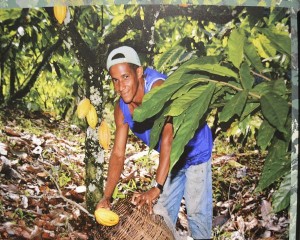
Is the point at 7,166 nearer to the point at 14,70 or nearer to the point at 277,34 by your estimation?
the point at 14,70

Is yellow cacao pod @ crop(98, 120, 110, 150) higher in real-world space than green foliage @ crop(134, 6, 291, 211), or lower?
lower

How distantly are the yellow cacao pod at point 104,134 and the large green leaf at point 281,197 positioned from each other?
948 mm

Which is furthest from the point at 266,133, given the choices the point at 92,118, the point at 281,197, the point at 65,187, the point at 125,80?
the point at 65,187

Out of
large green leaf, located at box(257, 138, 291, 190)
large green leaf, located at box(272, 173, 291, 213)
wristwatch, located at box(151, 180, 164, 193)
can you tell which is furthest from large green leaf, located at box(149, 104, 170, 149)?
large green leaf, located at box(272, 173, 291, 213)

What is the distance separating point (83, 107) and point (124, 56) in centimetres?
36

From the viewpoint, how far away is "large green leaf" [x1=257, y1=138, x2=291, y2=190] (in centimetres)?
172

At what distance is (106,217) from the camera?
6.14 ft

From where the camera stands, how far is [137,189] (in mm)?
1872

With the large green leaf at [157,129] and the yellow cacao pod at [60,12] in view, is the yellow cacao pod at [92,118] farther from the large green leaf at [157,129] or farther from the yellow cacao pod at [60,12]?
the yellow cacao pod at [60,12]

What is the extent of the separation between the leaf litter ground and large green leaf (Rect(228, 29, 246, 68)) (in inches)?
23.6

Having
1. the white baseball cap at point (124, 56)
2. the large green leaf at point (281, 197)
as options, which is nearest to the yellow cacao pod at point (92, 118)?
the white baseball cap at point (124, 56)

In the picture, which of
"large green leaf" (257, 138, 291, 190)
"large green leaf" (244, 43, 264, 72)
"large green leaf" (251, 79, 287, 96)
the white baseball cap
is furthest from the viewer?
the white baseball cap

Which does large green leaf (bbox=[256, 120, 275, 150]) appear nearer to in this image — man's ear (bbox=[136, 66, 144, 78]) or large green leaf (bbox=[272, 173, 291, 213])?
large green leaf (bbox=[272, 173, 291, 213])

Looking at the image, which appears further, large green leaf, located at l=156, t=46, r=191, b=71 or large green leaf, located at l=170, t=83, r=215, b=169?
large green leaf, located at l=156, t=46, r=191, b=71
